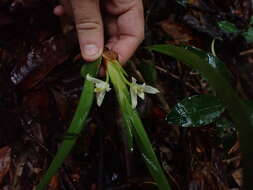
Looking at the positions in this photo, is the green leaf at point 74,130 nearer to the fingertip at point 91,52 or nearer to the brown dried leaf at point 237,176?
the fingertip at point 91,52

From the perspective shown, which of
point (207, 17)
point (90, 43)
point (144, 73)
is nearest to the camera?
point (90, 43)

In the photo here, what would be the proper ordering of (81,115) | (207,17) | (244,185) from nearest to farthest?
(244,185)
(81,115)
(207,17)

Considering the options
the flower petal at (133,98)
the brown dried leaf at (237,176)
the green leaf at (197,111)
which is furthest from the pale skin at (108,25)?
the brown dried leaf at (237,176)

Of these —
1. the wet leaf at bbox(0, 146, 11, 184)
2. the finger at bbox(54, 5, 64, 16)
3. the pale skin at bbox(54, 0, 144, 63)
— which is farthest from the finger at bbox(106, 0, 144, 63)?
the wet leaf at bbox(0, 146, 11, 184)

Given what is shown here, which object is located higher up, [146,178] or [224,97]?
[224,97]

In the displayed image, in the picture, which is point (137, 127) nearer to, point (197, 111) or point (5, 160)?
point (197, 111)

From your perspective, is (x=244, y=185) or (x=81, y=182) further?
(x=81, y=182)

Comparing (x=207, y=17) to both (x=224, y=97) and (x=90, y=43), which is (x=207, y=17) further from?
(x=224, y=97)

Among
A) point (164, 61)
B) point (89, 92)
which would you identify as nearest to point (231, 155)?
point (164, 61)
